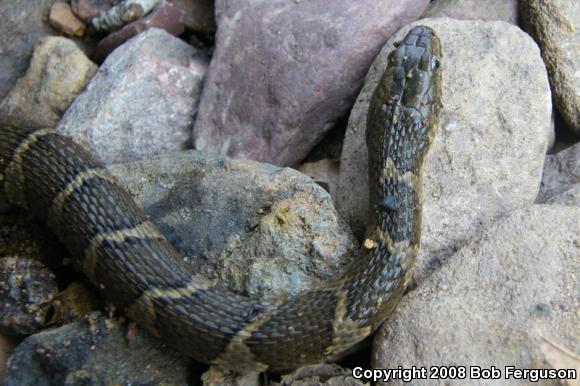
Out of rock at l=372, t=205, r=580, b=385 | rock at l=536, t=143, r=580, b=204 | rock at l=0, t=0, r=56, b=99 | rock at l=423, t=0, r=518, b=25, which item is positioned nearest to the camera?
rock at l=372, t=205, r=580, b=385

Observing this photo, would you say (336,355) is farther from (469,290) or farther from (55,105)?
(55,105)

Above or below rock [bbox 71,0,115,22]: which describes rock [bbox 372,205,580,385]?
below

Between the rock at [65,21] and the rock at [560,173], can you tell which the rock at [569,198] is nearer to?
the rock at [560,173]

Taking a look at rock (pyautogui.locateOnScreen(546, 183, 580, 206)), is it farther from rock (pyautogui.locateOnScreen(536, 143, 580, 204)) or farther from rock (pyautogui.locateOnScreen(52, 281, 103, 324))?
rock (pyautogui.locateOnScreen(52, 281, 103, 324))

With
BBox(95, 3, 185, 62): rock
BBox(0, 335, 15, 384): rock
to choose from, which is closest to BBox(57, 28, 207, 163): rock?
BBox(95, 3, 185, 62): rock

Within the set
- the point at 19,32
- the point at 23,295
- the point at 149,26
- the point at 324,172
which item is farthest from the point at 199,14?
the point at 23,295

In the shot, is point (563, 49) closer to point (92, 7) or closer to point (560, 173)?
point (560, 173)
